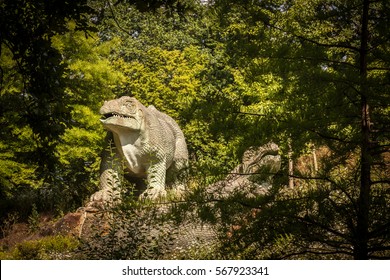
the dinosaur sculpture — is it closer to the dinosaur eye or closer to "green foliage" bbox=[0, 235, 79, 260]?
the dinosaur eye

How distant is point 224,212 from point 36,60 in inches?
123

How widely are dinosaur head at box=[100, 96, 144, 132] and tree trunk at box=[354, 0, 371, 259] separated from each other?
7.65 meters

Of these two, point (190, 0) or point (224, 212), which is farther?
point (190, 0)

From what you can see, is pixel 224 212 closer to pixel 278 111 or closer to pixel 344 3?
pixel 278 111

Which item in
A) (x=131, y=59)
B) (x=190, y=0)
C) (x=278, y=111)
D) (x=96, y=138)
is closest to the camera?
(x=278, y=111)

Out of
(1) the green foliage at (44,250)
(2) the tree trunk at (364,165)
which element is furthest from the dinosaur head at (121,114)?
(2) the tree trunk at (364,165)

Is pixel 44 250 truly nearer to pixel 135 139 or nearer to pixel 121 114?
pixel 135 139

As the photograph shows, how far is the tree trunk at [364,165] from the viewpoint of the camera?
15.5 feet

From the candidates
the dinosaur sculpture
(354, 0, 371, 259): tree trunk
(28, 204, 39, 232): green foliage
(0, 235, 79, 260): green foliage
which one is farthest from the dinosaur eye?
(354, 0, 371, 259): tree trunk

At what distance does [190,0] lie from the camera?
644 centimetres

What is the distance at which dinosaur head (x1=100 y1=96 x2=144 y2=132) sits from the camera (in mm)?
12234
